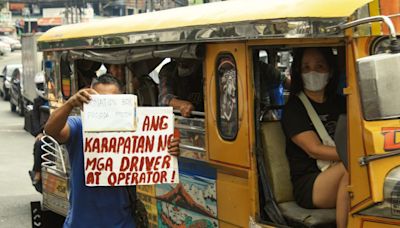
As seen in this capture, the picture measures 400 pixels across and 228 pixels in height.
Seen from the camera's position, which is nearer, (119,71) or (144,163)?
(144,163)

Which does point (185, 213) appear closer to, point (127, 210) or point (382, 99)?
point (127, 210)

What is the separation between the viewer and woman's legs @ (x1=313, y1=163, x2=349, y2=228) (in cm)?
387

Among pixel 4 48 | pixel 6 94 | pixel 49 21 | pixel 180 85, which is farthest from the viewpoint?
pixel 49 21

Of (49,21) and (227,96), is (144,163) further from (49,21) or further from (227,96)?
(49,21)

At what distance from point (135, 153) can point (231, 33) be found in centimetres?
90

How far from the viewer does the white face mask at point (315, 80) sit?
4355mm

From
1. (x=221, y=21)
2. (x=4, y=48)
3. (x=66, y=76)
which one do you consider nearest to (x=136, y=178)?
(x=221, y=21)

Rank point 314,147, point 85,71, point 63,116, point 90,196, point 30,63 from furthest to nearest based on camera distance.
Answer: point 30,63
point 85,71
point 314,147
point 90,196
point 63,116

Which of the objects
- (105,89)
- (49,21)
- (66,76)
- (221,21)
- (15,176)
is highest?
(49,21)

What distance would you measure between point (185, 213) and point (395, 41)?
93.1 inches

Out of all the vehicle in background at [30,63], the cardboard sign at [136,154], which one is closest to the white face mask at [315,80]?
the cardboard sign at [136,154]

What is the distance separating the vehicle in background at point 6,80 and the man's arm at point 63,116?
20968 mm

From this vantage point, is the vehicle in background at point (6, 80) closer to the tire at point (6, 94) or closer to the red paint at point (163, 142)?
the tire at point (6, 94)

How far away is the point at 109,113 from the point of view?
398 cm
